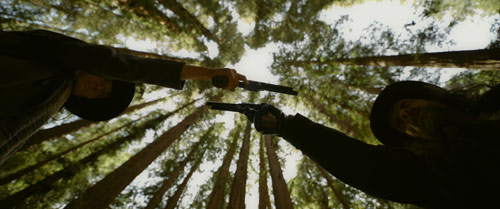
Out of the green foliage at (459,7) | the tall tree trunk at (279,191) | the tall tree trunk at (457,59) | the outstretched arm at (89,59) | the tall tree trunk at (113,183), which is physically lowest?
the tall tree trunk at (113,183)

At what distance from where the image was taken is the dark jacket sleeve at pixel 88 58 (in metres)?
1.61

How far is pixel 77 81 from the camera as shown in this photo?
210cm

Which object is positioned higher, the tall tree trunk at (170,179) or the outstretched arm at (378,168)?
the outstretched arm at (378,168)

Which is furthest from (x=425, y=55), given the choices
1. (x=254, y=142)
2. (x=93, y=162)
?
(x=93, y=162)

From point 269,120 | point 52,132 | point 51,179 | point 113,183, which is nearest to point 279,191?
point 269,120

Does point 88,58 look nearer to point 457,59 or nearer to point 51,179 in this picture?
point 457,59

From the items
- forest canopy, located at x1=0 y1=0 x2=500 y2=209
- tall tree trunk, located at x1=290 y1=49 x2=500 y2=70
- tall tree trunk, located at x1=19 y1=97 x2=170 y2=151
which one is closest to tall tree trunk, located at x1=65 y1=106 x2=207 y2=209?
forest canopy, located at x1=0 y1=0 x2=500 y2=209

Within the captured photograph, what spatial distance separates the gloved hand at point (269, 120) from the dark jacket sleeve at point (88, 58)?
97 centimetres

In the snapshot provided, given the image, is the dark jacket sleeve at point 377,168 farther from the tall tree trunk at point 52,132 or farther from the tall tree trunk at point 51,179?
the tall tree trunk at point 52,132

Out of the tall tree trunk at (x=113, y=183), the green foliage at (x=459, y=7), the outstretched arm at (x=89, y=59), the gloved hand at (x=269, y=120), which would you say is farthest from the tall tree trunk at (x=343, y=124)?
the outstretched arm at (x=89, y=59)

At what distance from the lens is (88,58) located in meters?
1.61

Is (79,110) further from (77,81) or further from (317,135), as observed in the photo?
(317,135)

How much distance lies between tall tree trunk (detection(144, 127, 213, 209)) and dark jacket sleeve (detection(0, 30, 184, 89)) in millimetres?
7507

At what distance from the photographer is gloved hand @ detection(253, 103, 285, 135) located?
6.46ft
